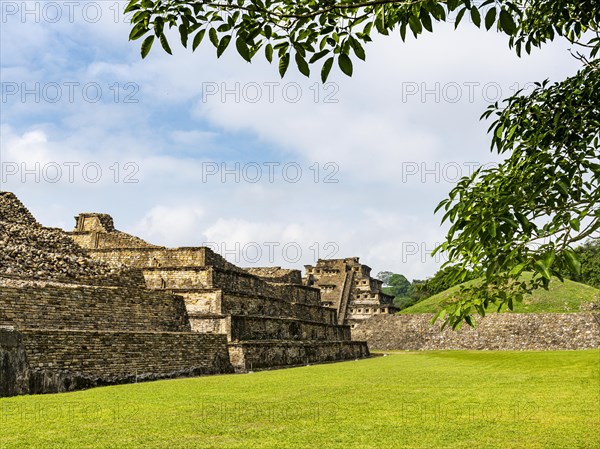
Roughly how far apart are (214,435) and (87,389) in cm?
629

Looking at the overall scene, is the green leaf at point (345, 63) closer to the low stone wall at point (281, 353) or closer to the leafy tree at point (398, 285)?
the low stone wall at point (281, 353)

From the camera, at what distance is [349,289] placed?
44719 millimetres

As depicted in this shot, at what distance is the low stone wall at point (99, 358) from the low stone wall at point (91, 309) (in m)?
0.89

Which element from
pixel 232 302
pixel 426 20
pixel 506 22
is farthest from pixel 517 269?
pixel 232 302

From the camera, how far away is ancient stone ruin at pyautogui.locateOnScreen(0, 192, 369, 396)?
11.5 metres

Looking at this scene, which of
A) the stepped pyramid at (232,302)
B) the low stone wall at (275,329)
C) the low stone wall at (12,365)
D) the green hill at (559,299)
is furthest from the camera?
the green hill at (559,299)

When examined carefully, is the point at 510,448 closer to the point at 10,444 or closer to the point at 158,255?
the point at 10,444

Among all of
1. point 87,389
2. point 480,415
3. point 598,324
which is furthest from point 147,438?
point 598,324

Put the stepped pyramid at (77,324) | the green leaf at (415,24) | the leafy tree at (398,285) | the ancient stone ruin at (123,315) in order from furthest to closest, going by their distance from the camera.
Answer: the leafy tree at (398,285), the ancient stone ruin at (123,315), the stepped pyramid at (77,324), the green leaf at (415,24)

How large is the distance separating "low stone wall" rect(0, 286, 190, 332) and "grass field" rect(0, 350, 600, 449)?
9.80 ft

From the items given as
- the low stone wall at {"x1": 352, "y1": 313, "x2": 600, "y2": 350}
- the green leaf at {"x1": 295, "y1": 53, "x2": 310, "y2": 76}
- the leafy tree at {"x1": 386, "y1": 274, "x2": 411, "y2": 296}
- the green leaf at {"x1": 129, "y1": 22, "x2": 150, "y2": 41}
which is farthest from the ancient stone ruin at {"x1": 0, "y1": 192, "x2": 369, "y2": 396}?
the leafy tree at {"x1": 386, "y1": 274, "x2": 411, "y2": 296}

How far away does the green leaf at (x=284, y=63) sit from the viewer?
3.83m

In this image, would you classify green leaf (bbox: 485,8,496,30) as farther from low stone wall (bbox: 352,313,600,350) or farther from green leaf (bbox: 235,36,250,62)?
low stone wall (bbox: 352,313,600,350)

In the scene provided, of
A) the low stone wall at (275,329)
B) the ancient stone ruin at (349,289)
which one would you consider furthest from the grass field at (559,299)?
the low stone wall at (275,329)
